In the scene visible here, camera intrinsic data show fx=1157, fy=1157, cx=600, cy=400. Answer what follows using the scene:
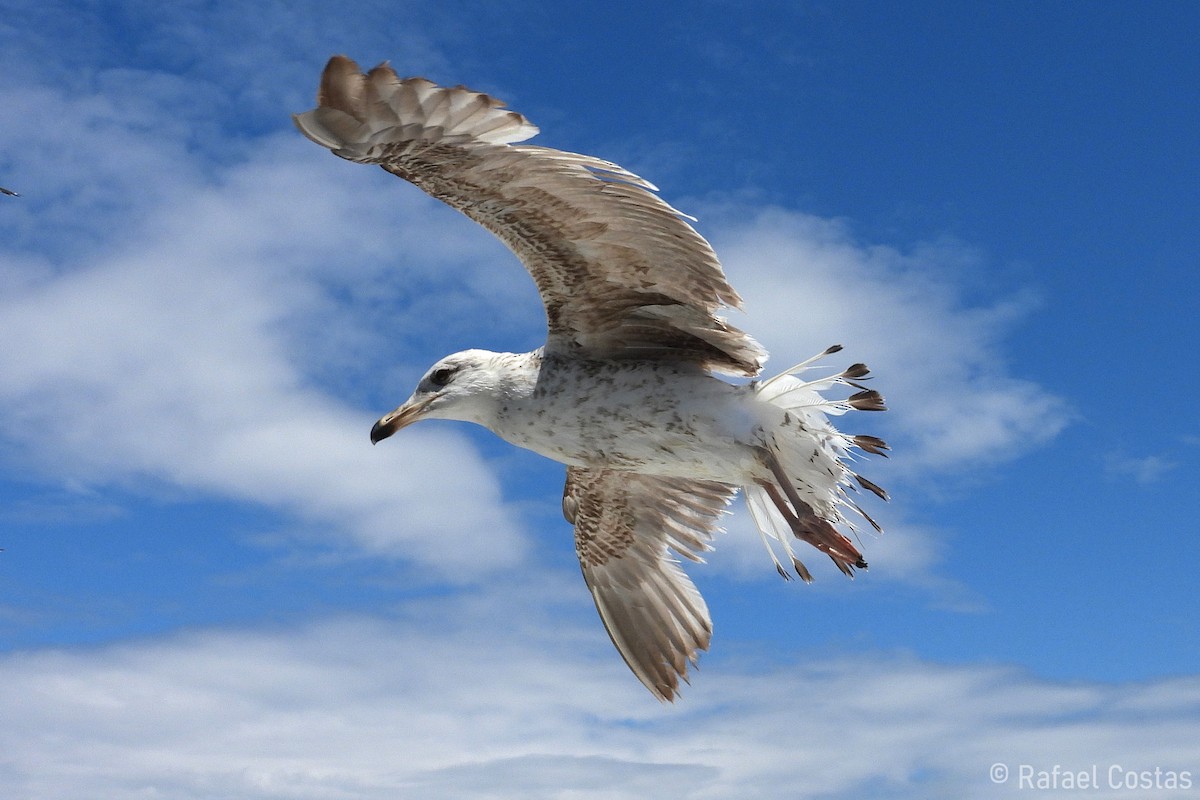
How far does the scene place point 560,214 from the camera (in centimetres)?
812

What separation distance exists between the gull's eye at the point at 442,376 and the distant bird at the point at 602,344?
0.04 feet

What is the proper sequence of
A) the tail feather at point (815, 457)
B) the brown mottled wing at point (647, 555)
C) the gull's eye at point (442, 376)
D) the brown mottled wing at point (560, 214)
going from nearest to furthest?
the brown mottled wing at point (560, 214) → the tail feather at point (815, 457) → the gull's eye at point (442, 376) → the brown mottled wing at point (647, 555)

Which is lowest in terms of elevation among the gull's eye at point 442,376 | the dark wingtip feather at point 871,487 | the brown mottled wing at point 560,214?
the dark wingtip feather at point 871,487

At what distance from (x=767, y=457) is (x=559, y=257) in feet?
7.04

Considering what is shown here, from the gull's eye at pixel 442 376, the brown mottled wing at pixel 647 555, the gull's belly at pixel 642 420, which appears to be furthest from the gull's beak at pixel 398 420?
the brown mottled wing at pixel 647 555

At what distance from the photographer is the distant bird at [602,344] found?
7.49 meters

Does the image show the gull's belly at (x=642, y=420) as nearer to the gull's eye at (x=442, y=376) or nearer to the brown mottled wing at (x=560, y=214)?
the brown mottled wing at (x=560, y=214)

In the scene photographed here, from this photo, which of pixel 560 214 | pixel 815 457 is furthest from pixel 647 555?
pixel 560 214

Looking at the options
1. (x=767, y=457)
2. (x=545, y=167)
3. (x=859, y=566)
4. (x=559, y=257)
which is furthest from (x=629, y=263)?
(x=859, y=566)

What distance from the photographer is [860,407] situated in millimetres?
8742

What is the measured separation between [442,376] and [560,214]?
208 centimetres

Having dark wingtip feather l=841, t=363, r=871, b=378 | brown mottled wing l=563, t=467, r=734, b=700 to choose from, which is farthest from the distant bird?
brown mottled wing l=563, t=467, r=734, b=700

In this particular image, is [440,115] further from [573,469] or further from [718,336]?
[573,469]

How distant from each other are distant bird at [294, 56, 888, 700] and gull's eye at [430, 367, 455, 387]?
0.04 ft
